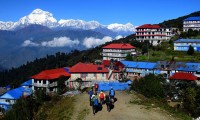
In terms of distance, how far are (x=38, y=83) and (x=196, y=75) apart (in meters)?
31.5

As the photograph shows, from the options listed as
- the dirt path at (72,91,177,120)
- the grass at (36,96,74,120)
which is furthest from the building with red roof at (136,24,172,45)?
the dirt path at (72,91,177,120)

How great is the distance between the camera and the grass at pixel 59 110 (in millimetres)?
24664

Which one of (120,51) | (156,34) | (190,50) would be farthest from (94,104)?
(156,34)

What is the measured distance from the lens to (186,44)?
3460 inches

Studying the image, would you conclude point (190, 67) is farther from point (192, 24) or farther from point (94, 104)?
point (94, 104)

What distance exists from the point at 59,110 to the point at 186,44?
6739 cm

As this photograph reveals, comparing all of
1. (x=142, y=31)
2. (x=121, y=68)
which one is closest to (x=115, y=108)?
(x=121, y=68)

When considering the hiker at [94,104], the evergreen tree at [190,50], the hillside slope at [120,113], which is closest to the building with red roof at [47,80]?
the evergreen tree at [190,50]

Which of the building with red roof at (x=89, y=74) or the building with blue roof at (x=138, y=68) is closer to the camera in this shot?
the building with red roof at (x=89, y=74)

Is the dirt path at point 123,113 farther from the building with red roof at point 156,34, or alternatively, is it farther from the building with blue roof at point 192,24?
the building with blue roof at point 192,24

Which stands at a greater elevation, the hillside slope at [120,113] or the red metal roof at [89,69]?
the red metal roof at [89,69]

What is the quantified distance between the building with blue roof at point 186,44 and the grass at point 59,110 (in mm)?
63532

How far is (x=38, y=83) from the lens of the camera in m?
67.4

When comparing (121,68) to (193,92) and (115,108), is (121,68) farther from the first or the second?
(115,108)
